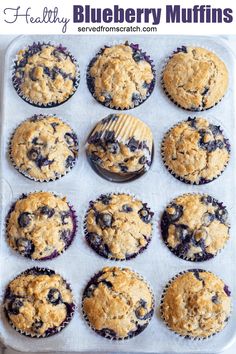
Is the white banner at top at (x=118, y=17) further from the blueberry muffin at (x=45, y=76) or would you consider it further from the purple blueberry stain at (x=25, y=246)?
the purple blueberry stain at (x=25, y=246)

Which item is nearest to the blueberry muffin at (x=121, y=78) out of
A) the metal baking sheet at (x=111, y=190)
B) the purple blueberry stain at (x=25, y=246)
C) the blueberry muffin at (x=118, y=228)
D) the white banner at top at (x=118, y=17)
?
the metal baking sheet at (x=111, y=190)

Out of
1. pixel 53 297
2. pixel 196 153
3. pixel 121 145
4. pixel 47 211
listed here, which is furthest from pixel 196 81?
pixel 53 297

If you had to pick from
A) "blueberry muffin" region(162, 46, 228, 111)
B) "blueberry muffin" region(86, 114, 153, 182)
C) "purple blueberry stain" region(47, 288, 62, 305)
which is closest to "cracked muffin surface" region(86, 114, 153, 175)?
"blueberry muffin" region(86, 114, 153, 182)

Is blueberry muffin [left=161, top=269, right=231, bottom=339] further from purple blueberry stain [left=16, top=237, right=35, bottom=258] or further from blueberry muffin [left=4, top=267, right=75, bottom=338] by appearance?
purple blueberry stain [left=16, top=237, right=35, bottom=258]

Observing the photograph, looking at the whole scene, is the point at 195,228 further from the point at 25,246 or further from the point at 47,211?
the point at 25,246

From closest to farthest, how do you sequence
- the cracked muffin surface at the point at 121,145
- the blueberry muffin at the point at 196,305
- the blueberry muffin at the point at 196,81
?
1. the blueberry muffin at the point at 196,305
2. the cracked muffin surface at the point at 121,145
3. the blueberry muffin at the point at 196,81
